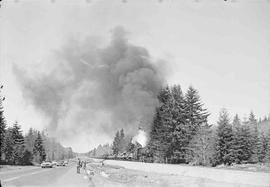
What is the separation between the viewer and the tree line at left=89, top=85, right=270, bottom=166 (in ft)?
Result: 200

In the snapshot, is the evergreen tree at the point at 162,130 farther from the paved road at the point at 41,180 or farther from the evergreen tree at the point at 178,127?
the paved road at the point at 41,180

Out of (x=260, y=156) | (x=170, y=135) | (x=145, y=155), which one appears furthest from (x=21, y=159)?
(x=260, y=156)

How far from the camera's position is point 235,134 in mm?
64438

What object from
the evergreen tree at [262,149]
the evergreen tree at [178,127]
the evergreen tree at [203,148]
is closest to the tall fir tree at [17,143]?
the evergreen tree at [178,127]

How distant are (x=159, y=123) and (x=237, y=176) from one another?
57.5 metres

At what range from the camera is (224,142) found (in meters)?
60.8

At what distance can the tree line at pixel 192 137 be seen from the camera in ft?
200

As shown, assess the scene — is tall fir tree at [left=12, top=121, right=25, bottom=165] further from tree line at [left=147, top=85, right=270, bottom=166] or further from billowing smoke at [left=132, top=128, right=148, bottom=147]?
tree line at [left=147, top=85, right=270, bottom=166]

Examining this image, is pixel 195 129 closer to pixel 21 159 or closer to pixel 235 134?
pixel 235 134

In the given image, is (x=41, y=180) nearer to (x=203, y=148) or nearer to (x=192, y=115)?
(x=203, y=148)

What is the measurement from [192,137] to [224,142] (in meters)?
11.3

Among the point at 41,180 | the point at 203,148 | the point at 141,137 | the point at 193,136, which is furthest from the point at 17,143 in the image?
the point at 41,180

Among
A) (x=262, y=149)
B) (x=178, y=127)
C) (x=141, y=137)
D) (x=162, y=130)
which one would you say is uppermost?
(x=178, y=127)

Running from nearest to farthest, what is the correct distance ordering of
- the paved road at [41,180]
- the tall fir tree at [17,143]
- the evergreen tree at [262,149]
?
1. the paved road at [41,180]
2. the evergreen tree at [262,149]
3. the tall fir tree at [17,143]
